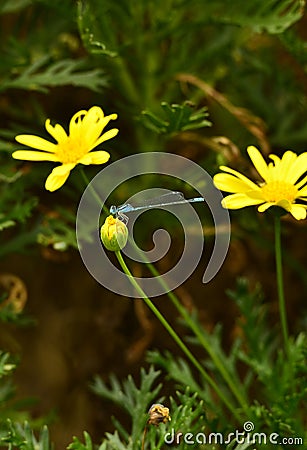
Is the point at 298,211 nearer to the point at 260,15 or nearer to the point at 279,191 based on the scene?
the point at 279,191

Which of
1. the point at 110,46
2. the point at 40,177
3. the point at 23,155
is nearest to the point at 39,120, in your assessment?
the point at 40,177

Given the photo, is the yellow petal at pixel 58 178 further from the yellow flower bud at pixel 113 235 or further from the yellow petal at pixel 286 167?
the yellow petal at pixel 286 167

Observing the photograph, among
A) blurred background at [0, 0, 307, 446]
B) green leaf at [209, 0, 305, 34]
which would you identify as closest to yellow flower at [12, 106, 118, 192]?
blurred background at [0, 0, 307, 446]

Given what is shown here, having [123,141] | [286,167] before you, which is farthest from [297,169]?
[123,141]

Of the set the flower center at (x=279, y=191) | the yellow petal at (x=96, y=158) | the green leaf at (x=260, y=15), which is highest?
the green leaf at (x=260, y=15)

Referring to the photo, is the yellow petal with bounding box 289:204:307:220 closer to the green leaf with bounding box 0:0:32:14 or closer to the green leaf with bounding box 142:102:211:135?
the green leaf with bounding box 142:102:211:135

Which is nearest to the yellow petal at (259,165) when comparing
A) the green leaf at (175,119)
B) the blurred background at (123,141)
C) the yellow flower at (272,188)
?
the yellow flower at (272,188)
